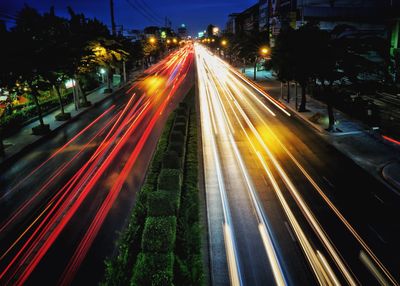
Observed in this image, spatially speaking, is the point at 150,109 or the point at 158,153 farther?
the point at 150,109

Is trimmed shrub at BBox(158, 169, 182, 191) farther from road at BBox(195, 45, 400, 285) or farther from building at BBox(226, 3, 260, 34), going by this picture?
building at BBox(226, 3, 260, 34)

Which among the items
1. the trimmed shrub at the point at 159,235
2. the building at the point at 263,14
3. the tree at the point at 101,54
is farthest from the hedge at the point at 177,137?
the building at the point at 263,14

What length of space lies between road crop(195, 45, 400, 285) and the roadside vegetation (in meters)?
0.90

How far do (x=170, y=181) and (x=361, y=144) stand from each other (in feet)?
47.1

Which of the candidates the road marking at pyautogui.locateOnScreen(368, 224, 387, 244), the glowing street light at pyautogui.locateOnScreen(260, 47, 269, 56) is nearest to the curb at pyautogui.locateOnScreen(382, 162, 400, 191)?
the road marking at pyautogui.locateOnScreen(368, 224, 387, 244)

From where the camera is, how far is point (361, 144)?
803 inches

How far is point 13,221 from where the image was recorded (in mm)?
12797

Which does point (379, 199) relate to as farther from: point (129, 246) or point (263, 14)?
point (263, 14)

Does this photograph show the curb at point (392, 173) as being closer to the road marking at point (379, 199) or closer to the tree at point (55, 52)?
the road marking at point (379, 199)

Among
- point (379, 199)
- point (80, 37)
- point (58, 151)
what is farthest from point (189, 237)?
point (80, 37)

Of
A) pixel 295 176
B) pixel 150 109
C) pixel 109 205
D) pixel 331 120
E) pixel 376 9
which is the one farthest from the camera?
pixel 376 9

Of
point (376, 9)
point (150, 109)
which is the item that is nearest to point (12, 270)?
point (150, 109)

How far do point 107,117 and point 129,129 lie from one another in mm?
5803

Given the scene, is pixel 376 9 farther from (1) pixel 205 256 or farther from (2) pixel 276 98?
(1) pixel 205 256
